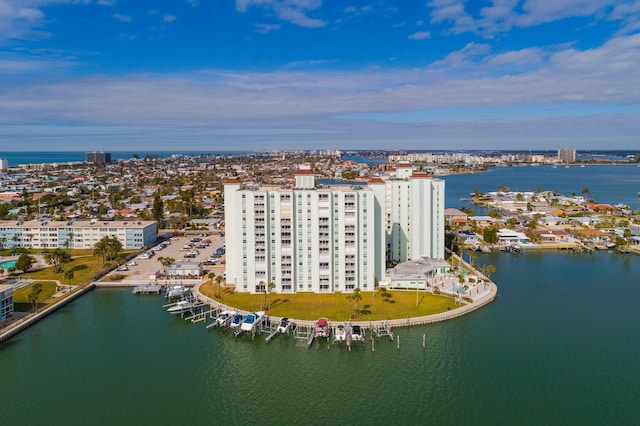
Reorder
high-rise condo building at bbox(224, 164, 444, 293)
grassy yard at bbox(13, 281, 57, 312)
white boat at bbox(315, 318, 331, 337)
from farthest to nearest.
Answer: high-rise condo building at bbox(224, 164, 444, 293) → grassy yard at bbox(13, 281, 57, 312) → white boat at bbox(315, 318, 331, 337)

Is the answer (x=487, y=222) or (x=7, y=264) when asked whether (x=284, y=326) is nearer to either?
(x=7, y=264)

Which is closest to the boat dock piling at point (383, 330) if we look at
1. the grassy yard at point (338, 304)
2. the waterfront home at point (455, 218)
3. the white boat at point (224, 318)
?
the grassy yard at point (338, 304)

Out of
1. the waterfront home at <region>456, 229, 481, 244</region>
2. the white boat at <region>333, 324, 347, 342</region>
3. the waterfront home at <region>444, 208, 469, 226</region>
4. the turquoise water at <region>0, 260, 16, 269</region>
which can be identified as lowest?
the white boat at <region>333, 324, 347, 342</region>

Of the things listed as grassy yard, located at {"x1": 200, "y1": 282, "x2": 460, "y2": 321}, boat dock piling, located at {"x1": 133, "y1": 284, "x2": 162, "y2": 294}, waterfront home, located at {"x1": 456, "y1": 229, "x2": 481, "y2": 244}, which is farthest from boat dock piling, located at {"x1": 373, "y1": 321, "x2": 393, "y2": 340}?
waterfront home, located at {"x1": 456, "y1": 229, "x2": 481, "y2": 244}

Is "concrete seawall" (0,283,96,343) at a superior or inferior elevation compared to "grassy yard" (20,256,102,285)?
inferior

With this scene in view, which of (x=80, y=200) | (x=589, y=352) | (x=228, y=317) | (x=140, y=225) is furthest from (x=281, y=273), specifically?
(x=80, y=200)

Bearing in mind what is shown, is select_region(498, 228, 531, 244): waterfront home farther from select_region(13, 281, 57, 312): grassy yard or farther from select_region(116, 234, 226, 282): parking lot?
select_region(13, 281, 57, 312): grassy yard

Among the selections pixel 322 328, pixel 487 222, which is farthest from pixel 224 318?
pixel 487 222
